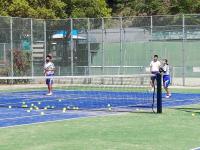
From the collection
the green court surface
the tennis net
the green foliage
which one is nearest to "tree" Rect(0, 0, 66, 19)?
the green foliage

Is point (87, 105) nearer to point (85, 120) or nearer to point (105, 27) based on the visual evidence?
point (85, 120)

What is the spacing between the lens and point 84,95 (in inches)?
904

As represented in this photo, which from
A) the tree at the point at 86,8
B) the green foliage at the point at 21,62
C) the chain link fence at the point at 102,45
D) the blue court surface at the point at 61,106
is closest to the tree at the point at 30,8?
the tree at the point at 86,8

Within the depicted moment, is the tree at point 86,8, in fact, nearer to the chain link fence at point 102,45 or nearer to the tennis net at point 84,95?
the chain link fence at point 102,45

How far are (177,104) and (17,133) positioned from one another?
825 cm

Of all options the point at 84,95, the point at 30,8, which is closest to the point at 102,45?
the point at 30,8

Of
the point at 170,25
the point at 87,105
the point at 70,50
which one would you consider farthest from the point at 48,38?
the point at 87,105

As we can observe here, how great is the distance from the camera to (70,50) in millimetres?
32156

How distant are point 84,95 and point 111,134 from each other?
1186 centimetres

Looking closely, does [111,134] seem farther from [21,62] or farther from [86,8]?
[86,8]

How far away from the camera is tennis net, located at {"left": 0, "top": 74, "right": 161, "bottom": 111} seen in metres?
17.4

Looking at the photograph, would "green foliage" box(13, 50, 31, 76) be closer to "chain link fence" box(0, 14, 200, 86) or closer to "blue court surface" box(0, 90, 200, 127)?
"chain link fence" box(0, 14, 200, 86)

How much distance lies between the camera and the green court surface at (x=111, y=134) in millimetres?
9781

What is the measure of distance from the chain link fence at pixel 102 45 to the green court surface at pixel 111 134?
16.2 meters
